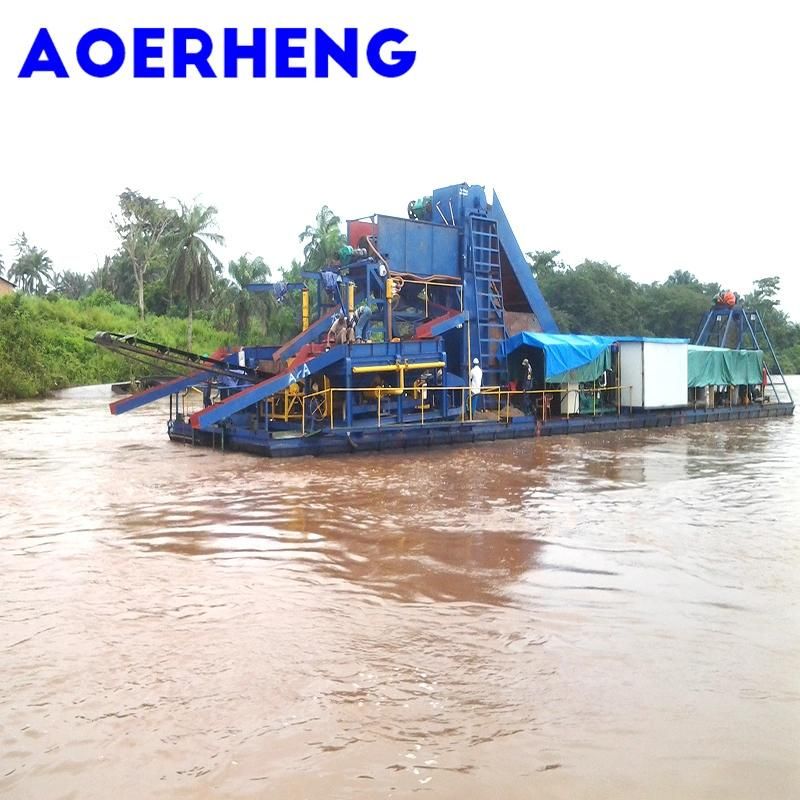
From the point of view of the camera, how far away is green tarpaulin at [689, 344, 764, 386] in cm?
2320

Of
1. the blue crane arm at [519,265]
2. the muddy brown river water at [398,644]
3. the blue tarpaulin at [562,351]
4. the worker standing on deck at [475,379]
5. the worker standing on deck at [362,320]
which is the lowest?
the muddy brown river water at [398,644]

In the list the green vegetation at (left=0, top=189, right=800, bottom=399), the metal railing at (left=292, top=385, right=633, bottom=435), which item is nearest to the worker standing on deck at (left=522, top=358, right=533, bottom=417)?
the metal railing at (left=292, top=385, right=633, bottom=435)

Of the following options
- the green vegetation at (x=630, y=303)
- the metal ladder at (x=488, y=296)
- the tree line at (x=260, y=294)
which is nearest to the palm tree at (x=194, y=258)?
the tree line at (x=260, y=294)

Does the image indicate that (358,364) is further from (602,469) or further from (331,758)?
(331,758)

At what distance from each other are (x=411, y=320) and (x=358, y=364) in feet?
12.7

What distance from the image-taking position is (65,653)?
17.0 feet

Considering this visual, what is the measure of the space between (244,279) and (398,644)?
45678mm

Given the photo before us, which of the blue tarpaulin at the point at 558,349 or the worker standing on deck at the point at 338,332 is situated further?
the blue tarpaulin at the point at 558,349

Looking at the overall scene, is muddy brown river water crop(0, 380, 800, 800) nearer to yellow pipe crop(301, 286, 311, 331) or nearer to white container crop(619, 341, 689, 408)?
yellow pipe crop(301, 286, 311, 331)

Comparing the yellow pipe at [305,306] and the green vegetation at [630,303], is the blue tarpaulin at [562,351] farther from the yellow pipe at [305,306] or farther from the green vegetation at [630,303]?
the green vegetation at [630,303]

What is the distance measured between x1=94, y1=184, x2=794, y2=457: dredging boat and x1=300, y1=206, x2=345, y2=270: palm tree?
2999 cm

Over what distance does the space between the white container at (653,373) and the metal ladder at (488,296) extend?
12.7ft

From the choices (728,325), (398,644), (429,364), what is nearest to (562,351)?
(429,364)

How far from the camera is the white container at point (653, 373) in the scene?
21.1 m
